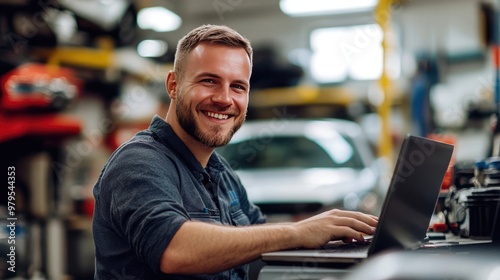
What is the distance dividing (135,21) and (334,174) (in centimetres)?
396

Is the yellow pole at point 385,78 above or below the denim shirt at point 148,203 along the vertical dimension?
above

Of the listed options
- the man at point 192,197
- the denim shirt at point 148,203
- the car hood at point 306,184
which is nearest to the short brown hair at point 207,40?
the man at point 192,197

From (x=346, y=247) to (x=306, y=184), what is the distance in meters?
3.08

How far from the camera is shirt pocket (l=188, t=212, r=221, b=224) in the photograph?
1872mm

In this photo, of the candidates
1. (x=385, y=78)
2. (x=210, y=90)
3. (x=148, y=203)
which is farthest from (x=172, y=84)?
(x=385, y=78)

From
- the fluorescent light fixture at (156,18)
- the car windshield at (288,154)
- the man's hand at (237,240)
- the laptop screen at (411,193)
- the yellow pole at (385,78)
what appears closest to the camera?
the laptop screen at (411,193)

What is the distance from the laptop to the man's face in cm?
54

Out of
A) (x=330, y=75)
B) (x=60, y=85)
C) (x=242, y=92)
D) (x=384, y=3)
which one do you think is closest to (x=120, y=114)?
(x=60, y=85)

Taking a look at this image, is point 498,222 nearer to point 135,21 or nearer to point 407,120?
point 135,21

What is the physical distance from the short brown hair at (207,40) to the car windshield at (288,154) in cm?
332

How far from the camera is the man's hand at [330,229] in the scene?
167cm

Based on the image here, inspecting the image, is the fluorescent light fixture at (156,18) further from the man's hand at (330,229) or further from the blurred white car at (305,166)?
the man's hand at (330,229)

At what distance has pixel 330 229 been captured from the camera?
1679mm

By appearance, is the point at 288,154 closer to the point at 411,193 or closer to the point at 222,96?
the point at 222,96
